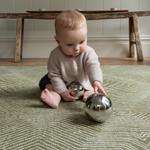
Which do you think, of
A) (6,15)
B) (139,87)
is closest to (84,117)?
(139,87)

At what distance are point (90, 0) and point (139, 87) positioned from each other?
160cm

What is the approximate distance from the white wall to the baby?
155cm

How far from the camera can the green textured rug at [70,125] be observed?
45 centimetres

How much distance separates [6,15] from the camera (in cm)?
186

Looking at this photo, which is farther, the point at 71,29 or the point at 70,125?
the point at 71,29

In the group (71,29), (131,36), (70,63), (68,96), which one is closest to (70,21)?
(71,29)

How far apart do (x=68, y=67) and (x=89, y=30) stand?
158 cm

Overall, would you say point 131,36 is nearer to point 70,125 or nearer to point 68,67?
point 68,67

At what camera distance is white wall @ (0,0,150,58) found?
223 centimetres

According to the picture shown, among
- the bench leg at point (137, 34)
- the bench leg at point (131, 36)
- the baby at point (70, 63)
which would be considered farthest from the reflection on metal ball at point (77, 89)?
the bench leg at point (131, 36)

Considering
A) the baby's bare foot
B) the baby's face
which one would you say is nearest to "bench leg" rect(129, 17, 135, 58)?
the baby's face

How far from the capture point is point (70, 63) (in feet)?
2.59

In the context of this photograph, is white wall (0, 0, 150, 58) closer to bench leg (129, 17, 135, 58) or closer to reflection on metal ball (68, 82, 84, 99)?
bench leg (129, 17, 135, 58)

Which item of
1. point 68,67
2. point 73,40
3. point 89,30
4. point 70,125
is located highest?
point 89,30
